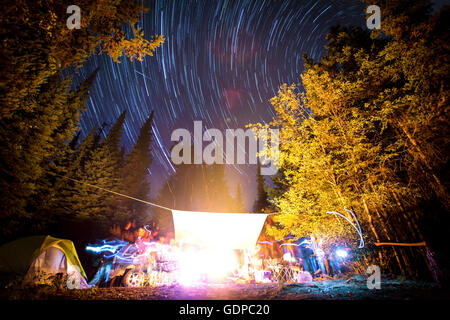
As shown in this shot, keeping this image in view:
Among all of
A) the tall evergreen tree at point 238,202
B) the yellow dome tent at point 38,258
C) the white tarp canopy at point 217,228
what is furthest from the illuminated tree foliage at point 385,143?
the tall evergreen tree at point 238,202

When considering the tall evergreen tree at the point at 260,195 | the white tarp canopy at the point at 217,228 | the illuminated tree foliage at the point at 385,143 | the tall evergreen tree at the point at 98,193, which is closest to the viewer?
the illuminated tree foliage at the point at 385,143

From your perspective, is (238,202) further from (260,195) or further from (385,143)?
(385,143)

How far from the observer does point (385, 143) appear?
773cm

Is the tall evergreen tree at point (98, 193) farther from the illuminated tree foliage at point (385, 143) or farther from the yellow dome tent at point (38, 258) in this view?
the illuminated tree foliage at point (385, 143)

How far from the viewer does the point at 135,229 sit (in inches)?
691

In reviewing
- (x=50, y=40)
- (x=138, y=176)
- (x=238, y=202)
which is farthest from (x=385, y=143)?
(x=238, y=202)

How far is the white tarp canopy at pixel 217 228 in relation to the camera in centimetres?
845

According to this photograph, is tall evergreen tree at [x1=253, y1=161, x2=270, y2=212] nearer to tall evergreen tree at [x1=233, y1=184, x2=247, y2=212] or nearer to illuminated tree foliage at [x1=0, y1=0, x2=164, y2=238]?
tall evergreen tree at [x1=233, y1=184, x2=247, y2=212]

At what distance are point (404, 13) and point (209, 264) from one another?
1304 cm

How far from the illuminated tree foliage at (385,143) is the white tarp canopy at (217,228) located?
1.88 metres

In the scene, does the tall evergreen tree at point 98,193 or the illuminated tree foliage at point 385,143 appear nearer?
the illuminated tree foliage at point 385,143

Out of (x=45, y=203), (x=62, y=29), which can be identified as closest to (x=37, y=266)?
(x=45, y=203)

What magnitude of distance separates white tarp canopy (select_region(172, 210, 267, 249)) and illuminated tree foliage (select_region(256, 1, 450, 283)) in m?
1.88

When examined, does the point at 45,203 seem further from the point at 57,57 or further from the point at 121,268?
the point at 57,57
